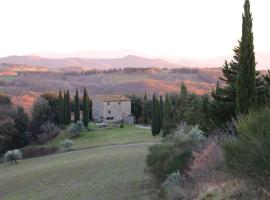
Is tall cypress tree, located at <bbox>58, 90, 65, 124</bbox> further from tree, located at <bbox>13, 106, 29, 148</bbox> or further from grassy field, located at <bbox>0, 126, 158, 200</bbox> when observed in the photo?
grassy field, located at <bbox>0, 126, 158, 200</bbox>

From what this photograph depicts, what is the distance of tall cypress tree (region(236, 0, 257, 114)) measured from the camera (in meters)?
18.4

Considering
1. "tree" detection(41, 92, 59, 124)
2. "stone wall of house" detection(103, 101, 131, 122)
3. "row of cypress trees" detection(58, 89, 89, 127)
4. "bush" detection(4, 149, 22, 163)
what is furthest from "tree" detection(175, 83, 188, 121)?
"stone wall of house" detection(103, 101, 131, 122)

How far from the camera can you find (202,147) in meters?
17.7

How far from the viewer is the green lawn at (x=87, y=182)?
20.2 m

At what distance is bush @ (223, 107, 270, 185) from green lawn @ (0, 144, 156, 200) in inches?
311

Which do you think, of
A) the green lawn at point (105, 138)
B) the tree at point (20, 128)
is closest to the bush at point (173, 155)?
the green lawn at point (105, 138)

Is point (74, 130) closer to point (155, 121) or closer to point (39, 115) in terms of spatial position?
point (39, 115)

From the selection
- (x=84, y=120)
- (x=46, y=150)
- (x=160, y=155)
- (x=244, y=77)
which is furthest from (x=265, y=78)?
(x=84, y=120)

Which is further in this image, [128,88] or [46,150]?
[128,88]

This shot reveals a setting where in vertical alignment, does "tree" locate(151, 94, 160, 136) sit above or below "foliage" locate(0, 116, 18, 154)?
above

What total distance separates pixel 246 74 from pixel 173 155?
14.1 feet

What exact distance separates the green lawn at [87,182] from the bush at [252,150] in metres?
7.89

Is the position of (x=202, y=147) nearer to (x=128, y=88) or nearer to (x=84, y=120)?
(x=84, y=120)

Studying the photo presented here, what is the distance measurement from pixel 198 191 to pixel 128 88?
143176mm
